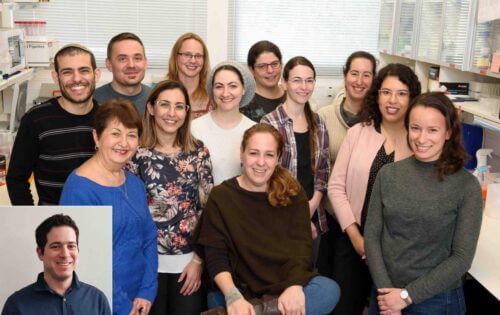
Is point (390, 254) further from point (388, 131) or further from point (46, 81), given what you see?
point (46, 81)

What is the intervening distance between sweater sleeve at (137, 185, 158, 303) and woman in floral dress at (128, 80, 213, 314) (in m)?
0.15

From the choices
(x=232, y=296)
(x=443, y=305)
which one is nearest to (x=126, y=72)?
(x=232, y=296)

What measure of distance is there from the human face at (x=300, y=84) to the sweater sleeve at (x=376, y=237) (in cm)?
65

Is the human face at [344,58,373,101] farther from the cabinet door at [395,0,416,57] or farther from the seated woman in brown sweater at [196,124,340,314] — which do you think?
the cabinet door at [395,0,416,57]

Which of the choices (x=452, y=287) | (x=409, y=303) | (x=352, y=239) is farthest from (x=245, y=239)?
(x=452, y=287)

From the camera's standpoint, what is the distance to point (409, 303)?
1815mm

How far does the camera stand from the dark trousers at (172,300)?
2.07 m

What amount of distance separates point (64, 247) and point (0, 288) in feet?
0.68

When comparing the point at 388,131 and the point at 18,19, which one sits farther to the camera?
the point at 18,19

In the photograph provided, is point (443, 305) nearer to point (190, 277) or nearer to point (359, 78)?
point (190, 277)

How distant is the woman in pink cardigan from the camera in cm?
216

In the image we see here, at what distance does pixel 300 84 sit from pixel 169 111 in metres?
0.67

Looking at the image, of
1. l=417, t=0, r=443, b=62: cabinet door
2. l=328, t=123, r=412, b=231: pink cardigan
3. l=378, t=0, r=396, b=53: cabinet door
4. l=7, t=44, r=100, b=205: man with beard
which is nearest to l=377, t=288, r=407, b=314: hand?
l=328, t=123, r=412, b=231: pink cardigan

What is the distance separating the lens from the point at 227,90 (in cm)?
235
